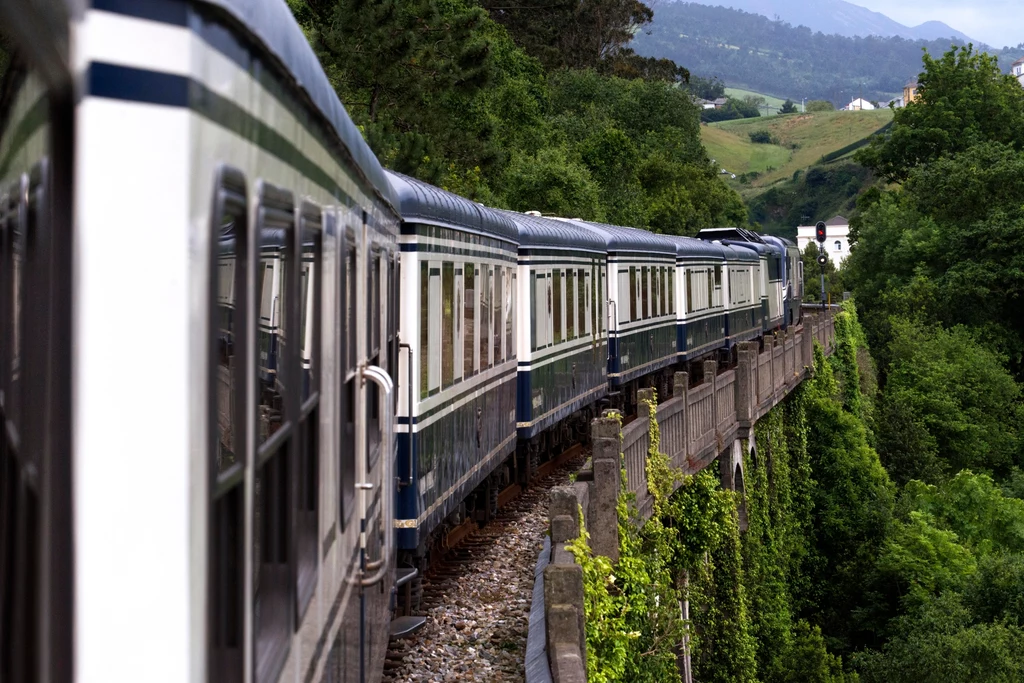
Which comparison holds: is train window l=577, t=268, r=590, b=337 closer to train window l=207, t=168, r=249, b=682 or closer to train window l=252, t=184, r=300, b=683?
train window l=252, t=184, r=300, b=683

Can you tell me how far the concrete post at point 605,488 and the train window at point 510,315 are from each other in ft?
7.24

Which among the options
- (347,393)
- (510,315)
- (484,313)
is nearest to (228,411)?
(347,393)

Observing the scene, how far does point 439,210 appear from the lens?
29.6ft

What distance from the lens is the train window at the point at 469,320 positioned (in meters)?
10.1

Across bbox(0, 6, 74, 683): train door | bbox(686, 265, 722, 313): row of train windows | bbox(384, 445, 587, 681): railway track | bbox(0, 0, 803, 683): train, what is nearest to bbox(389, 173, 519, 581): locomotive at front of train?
bbox(384, 445, 587, 681): railway track

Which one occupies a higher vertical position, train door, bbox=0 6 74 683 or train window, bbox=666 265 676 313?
train window, bbox=666 265 676 313

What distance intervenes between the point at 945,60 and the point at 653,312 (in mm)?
49634

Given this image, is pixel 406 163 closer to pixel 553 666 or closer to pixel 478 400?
pixel 478 400

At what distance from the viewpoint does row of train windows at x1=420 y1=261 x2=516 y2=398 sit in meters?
8.70

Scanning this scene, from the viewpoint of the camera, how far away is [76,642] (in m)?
1.86

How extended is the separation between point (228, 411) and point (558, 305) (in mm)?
12693

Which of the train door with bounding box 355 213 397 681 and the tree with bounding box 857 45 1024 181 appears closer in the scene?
the train door with bounding box 355 213 397 681

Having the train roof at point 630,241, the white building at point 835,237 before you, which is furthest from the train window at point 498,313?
the white building at point 835,237

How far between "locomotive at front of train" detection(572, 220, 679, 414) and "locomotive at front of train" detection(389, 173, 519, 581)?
6.26 metres
